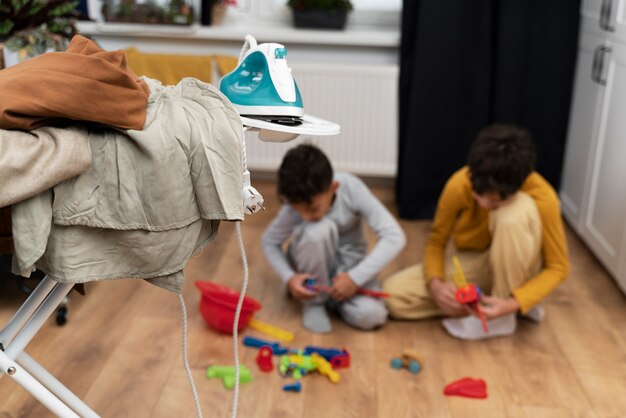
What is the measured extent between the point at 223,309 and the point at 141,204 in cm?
106

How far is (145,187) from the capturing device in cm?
109

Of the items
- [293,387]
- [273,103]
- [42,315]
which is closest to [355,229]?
[293,387]

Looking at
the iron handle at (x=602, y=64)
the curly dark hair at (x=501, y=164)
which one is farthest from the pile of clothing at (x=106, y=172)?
the iron handle at (x=602, y=64)

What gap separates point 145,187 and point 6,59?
4.10 feet

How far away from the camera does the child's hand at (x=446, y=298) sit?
2.17m

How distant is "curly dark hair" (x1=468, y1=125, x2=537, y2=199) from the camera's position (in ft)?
6.61

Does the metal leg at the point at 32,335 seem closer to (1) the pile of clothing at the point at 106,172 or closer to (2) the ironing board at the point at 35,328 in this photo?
(2) the ironing board at the point at 35,328

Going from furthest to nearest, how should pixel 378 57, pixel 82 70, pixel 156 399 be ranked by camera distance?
pixel 378 57, pixel 156 399, pixel 82 70

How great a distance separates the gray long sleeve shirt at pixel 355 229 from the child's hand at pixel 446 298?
151mm

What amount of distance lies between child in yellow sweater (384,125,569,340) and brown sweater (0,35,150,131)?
1162 millimetres

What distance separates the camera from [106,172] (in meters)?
1.08

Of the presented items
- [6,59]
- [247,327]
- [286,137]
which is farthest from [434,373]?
[6,59]

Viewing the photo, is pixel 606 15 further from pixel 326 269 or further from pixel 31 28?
pixel 31 28

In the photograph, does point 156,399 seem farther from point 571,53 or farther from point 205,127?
point 571,53
